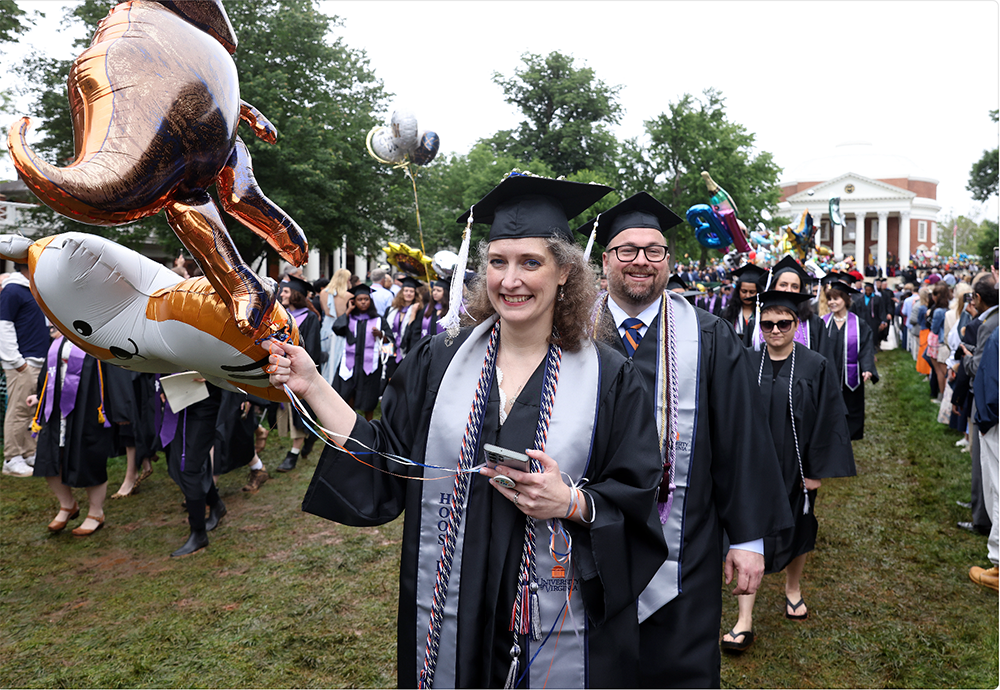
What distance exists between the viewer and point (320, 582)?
15.5ft

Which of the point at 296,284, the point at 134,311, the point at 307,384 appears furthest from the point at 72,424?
the point at 307,384

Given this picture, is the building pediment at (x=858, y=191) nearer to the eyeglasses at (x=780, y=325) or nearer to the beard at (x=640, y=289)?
the eyeglasses at (x=780, y=325)

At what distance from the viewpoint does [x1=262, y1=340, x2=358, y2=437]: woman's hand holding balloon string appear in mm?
1988

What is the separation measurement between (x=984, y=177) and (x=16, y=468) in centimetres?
3996

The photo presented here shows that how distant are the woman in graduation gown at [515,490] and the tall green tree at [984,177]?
3930cm

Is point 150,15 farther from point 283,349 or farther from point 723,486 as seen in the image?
point 723,486

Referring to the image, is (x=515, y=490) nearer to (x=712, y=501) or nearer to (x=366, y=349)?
(x=712, y=501)

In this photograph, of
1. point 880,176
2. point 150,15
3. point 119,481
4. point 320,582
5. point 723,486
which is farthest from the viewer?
point 880,176

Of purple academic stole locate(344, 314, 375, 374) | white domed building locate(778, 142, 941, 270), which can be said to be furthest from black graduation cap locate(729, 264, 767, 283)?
white domed building locate(778, 142, 941, 270)

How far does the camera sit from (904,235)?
73000mm

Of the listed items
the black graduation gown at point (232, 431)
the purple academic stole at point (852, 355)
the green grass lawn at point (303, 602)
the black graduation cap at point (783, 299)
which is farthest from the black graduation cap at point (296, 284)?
the purple academic stole at point (852, 355)

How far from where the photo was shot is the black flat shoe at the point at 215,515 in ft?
18.6

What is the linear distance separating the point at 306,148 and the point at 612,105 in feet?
84.7

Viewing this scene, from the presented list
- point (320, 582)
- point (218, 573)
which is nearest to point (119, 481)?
point (218, 573)
